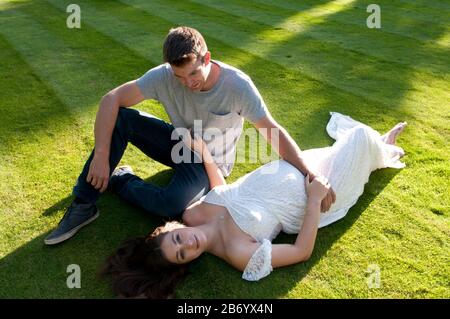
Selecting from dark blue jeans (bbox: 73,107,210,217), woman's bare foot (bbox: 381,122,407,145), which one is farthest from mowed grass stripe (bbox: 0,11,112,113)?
woman's bare foot (bbox: 381,122,407,145)

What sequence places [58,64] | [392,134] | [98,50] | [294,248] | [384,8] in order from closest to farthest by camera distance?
Answer: [294,248] → [392,134] → [58,64] → [98,50] → [384,8]

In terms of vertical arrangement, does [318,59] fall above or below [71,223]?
above

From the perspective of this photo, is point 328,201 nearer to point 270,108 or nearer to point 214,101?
point 214,101

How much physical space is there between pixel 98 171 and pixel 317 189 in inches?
53.1

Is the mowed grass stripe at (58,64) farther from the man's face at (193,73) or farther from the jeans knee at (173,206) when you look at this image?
the man's face at (193,73)

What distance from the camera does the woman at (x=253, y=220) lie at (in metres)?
2.55

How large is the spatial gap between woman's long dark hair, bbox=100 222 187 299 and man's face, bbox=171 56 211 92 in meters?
0.84

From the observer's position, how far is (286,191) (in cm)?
283

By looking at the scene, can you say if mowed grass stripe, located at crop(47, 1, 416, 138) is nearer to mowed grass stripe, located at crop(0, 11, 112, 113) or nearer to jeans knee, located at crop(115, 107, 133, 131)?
mowed grass stripe, located at crop(0, 11, 112, 113)

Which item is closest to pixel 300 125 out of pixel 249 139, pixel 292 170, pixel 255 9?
pixel 249 139

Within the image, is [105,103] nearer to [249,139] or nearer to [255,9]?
[249,139]

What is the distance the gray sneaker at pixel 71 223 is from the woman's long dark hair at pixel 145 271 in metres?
0.39

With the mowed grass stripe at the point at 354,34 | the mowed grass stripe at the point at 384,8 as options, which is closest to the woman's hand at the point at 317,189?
the mowed grass stripe at the point at 354,34

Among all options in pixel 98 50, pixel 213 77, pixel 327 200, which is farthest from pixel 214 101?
pixel 98 50
